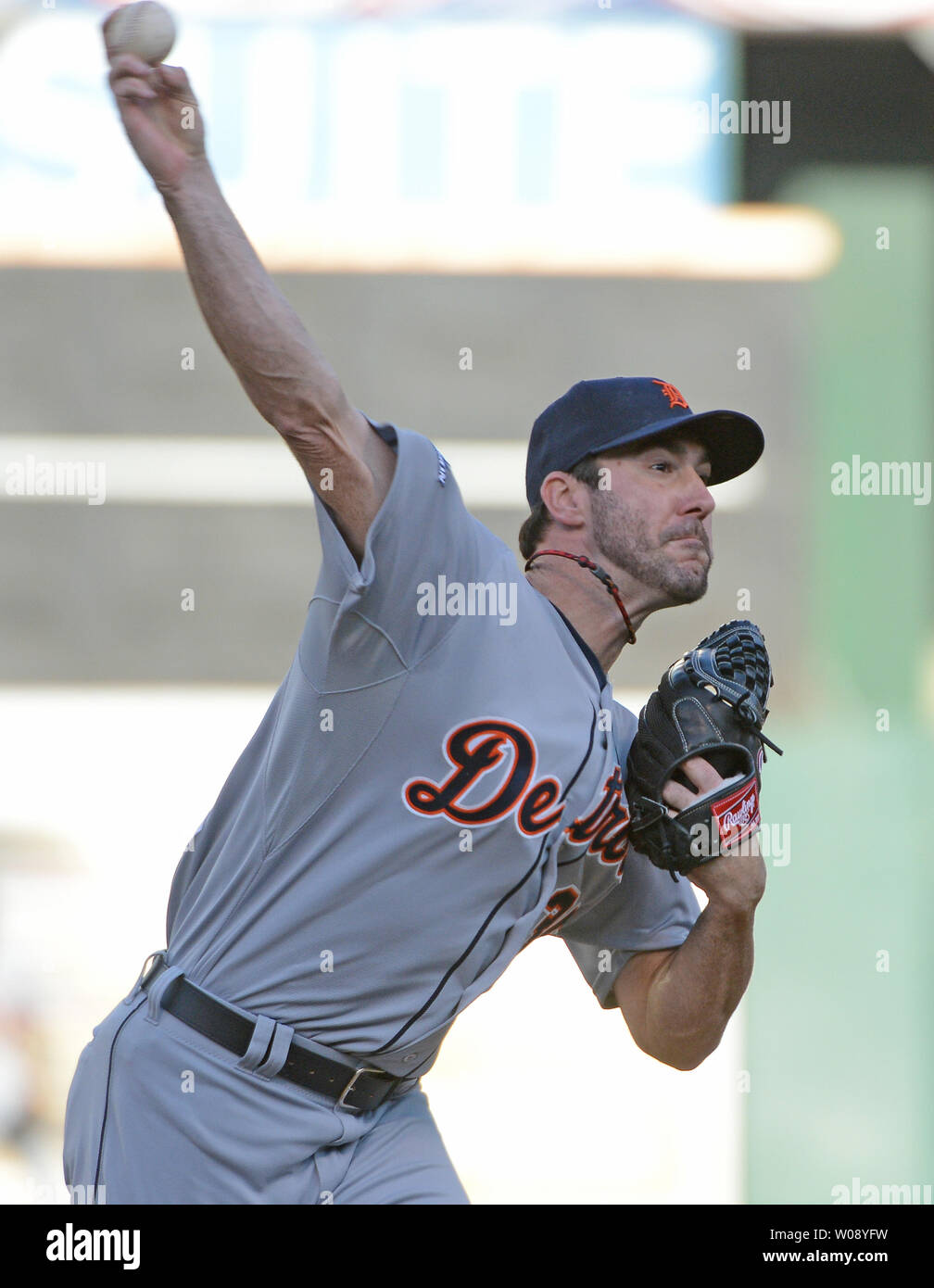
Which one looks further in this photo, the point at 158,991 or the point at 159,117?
the point at 158,991

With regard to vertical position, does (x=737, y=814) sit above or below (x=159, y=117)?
below

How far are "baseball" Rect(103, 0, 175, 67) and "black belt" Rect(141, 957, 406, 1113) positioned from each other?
149 cm

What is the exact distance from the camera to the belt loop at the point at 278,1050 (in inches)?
97.0

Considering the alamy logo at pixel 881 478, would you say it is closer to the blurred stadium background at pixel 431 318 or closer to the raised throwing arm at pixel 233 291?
the blurred stadium background at pixel 431 318

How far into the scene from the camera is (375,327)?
8.36 metres

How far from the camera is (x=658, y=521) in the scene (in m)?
2.82

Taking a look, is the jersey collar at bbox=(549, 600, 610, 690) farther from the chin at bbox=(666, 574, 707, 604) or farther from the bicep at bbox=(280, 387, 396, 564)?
the bicep at bbox=(280, 387, 396, 564)

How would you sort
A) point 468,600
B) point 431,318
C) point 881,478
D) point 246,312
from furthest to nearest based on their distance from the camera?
point 431,318 → point 881,478 → point 468,600 → point 246,312

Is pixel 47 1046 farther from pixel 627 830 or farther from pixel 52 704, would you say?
pixel 627 830

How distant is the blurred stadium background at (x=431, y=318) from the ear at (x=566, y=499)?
4.78 meters

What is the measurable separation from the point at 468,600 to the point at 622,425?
2.24 feet

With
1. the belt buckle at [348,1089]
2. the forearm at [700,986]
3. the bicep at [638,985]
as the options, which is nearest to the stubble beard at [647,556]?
the forearm at [700,986]
